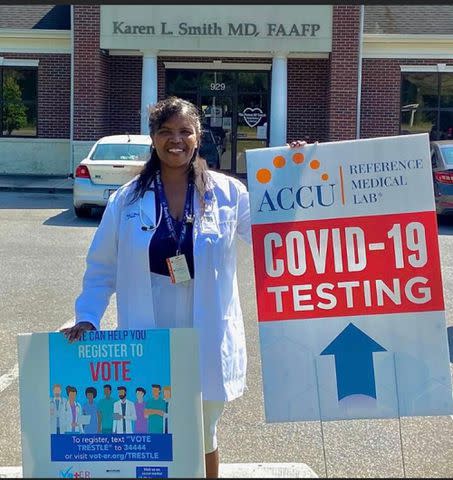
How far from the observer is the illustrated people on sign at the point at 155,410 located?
331 centimetres

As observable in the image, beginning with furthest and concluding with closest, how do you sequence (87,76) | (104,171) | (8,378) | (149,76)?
(87,76), (149,76), (104,171), (8,378)

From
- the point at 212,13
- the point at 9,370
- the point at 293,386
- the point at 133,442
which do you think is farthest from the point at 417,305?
the point at 212,13

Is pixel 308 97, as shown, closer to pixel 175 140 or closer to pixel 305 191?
pixel 305 191

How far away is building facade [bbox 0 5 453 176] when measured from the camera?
20938 mm

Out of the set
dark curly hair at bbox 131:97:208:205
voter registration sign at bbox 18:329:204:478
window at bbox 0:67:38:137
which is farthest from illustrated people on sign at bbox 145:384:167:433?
window at bbox 0:67:38:137

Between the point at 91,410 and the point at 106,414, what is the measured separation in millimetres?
64

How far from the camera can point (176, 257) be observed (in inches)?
130

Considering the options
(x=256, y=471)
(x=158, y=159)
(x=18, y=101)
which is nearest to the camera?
(x=158, y=159)

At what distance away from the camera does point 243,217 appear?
372cm

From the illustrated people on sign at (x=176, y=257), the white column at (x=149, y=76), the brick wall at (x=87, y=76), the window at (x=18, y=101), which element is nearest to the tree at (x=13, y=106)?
the window at (x=18, y=101)

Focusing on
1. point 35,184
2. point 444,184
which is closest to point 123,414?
point 444,184

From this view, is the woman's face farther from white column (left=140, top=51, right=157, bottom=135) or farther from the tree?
the tree

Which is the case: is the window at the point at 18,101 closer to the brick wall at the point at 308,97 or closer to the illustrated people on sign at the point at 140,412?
the brick wall at the point at 308,97

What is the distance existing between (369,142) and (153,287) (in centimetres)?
119
